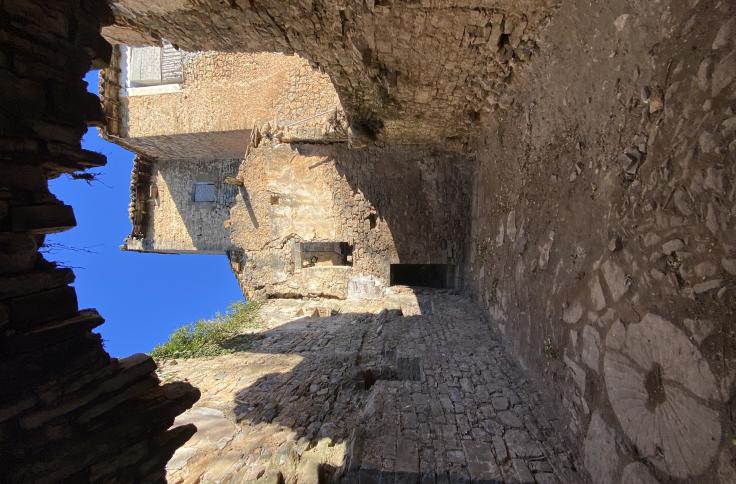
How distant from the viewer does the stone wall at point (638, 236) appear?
1736mm

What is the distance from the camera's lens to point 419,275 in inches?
366

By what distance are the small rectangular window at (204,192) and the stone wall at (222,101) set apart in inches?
45.6

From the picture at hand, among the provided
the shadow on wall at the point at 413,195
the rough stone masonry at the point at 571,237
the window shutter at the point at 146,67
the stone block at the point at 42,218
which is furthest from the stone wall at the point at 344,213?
the stone block at the point at 42,218

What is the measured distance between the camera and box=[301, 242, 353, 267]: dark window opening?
816 centimetres

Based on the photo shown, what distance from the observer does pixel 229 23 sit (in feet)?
13.0

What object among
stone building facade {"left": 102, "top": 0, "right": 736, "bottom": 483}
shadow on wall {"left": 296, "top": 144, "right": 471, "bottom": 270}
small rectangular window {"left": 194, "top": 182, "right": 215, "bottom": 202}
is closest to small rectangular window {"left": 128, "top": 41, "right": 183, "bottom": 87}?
small rectangular window {"left": 194, "top": 182, "right": 215, "bottom": 202}

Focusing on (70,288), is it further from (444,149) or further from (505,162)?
(444,149)

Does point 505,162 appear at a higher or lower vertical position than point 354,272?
higher

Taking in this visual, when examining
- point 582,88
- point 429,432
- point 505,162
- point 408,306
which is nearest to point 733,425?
point 429,432

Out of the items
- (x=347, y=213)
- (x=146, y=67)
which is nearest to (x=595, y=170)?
(x=347, y=213)

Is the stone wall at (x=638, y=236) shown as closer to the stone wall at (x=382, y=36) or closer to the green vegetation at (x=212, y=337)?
the stone wall at (x=382, y=36)

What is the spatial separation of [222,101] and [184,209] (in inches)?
126

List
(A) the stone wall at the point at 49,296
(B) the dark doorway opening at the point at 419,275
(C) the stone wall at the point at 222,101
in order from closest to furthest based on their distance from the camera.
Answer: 1. (A) the stone wall at the point at 49,296
2. (C) the stone wall at the point at 222,101
3. (B) the dark doorway opening at the point at 419,275

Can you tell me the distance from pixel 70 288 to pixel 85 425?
2.54 ft
